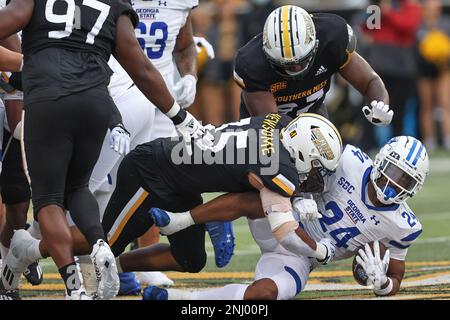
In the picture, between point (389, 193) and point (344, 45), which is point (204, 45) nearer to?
point (344, 45)

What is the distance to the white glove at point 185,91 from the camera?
6.88 m

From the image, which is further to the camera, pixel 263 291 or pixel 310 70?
pixel 310 70

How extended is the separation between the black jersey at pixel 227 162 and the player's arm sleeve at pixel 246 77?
57 cm

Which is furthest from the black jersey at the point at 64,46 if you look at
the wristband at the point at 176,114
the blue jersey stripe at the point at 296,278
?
the blue jersey stripe at the point at 296,278

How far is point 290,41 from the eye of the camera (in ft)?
20.0

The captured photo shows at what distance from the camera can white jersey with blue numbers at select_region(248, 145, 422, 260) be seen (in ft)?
19.1

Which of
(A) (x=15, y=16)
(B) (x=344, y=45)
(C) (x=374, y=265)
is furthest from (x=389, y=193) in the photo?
(A) (x=15, y=16)

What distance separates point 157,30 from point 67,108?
1.83 metres

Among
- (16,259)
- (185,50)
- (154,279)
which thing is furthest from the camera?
(185,50)

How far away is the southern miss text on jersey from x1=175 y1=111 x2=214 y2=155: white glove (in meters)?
1.35

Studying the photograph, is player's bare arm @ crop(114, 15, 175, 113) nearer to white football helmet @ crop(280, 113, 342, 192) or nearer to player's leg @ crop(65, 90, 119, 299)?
player's leg @ crop(65, 90, 119, 299)

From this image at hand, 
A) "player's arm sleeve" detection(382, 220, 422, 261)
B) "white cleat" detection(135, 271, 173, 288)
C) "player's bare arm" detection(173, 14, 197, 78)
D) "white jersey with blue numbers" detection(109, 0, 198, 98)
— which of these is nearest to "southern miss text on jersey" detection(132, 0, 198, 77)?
"white jersey with blue numbers" detection(109, 0, 198, 98)
